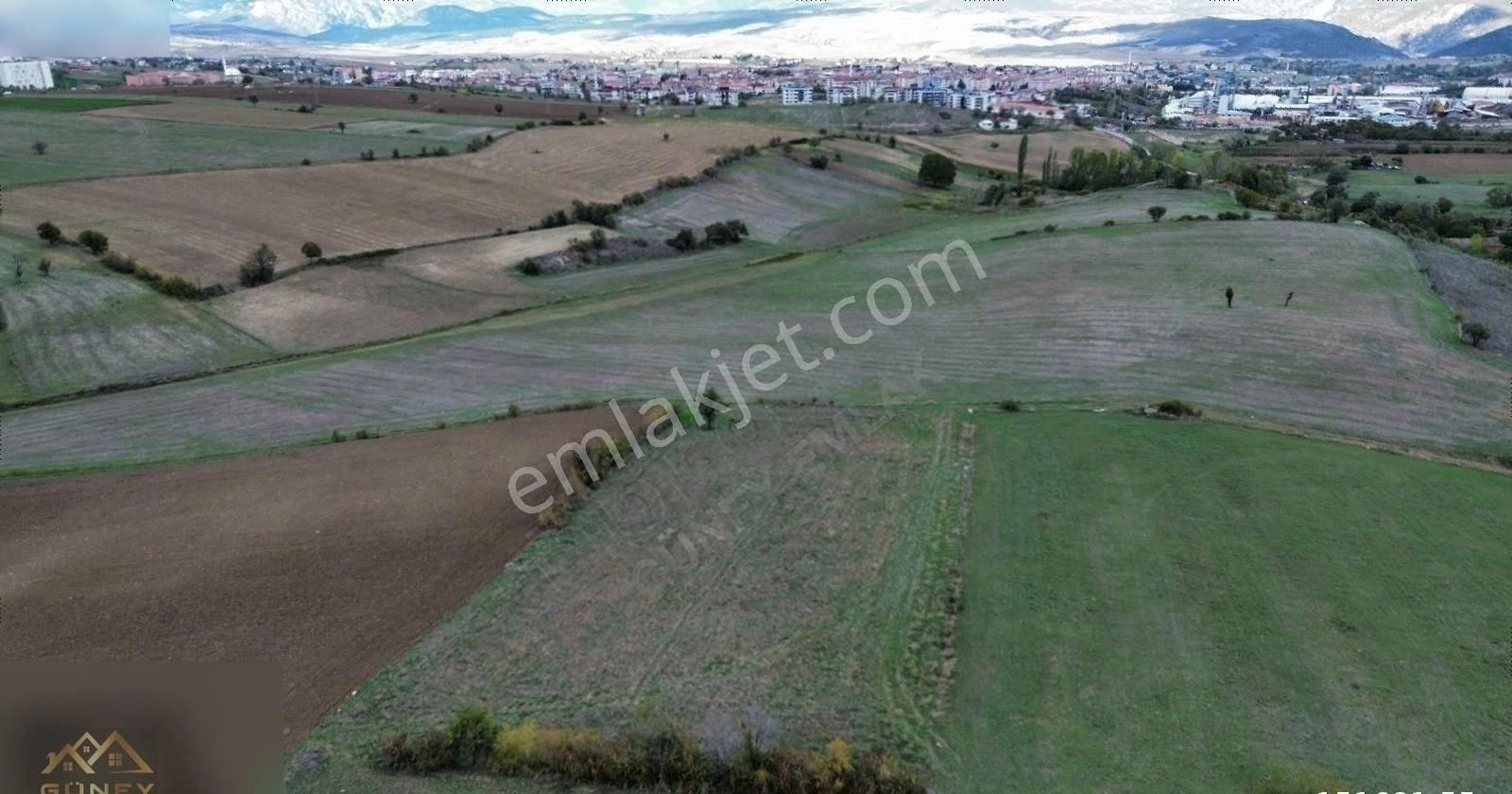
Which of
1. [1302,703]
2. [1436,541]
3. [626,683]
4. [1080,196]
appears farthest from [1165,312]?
[1080,196]

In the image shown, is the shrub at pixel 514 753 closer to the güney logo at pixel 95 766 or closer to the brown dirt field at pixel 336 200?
the güney logo at pixel 95 766

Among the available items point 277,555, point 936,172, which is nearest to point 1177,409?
point 277,555

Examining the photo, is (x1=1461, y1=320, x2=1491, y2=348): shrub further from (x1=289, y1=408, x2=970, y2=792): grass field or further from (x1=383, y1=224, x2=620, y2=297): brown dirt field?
(x1=383, y1=224, x2=620, y2=297): brown dirt field

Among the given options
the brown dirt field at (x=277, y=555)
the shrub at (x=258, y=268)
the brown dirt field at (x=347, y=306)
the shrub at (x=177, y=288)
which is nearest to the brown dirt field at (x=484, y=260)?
the brown dirt field at (x=347, y=306)

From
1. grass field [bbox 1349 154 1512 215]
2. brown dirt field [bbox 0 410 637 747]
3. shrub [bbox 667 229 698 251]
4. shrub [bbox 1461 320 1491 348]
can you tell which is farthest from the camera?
grass field [bbox 1349 154 1512 215]

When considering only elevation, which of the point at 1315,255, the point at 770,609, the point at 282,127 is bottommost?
the point at 770,609

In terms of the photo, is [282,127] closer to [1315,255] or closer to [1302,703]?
[1315,255]

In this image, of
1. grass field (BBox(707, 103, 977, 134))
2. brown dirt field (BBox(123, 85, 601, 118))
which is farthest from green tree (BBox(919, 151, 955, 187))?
brown dirt field (BBox(123, 85, 601, 118))
